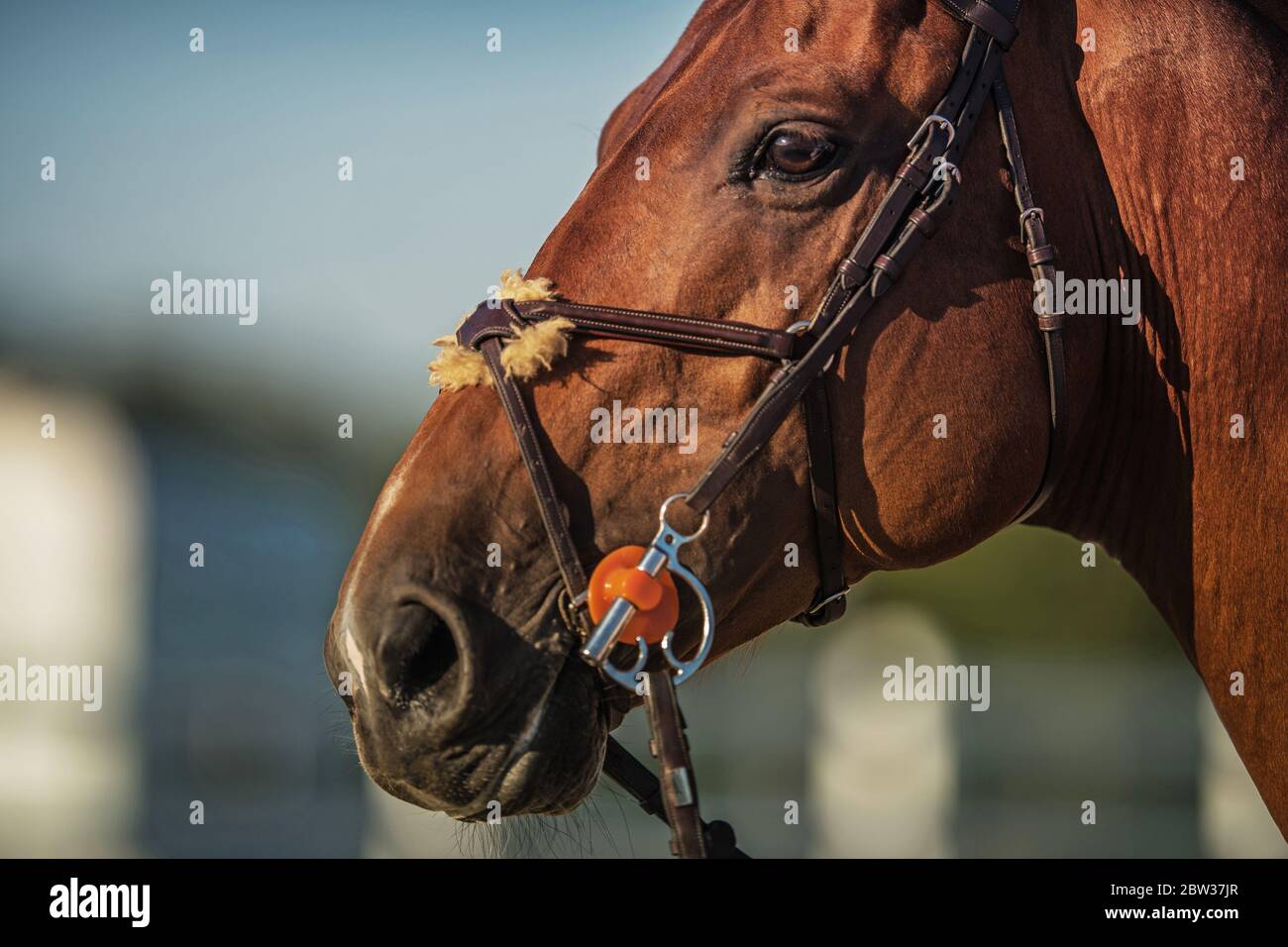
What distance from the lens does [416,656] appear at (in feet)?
7.95

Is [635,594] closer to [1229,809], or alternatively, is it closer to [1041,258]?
[1041,258]

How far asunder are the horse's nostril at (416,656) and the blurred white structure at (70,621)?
9.66 metres

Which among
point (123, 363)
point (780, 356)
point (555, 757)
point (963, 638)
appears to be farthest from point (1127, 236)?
point (123, 363)

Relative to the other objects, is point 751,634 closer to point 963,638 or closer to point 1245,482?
point 1245,482

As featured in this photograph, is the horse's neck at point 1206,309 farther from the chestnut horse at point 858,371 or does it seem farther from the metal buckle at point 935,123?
the metal buckle at point 935,123

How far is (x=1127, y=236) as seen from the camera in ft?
9.06

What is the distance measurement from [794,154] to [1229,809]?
1054 cm

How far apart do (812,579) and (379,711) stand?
3.41ft

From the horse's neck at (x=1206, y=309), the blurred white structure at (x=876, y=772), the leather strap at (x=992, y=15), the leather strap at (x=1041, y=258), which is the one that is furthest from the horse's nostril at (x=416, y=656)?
the blurred white structure at (x=876, y=772)

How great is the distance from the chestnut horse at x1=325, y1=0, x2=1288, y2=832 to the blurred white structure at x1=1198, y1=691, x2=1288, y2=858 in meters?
9.22

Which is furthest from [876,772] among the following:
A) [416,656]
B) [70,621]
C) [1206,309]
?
[416,656]

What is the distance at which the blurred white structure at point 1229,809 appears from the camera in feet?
35.0

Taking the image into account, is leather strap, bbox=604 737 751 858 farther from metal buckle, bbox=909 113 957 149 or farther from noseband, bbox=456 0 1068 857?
metal buckle, bbox=909 113 957 149

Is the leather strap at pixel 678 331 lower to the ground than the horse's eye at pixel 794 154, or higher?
lower
